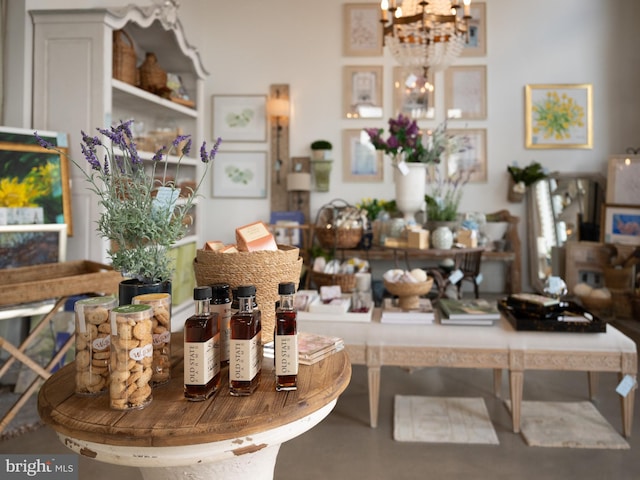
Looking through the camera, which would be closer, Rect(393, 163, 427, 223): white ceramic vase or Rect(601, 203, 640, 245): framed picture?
Rect(393, 163, 427, 223): white ceramic vase

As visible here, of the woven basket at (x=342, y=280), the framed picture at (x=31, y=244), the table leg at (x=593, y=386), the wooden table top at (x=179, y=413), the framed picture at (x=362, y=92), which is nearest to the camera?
the wooden table top at (x=179, y=413)

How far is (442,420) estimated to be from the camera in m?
2.81

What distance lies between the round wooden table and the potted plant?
541 centimetres

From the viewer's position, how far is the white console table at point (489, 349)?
8.53 feet

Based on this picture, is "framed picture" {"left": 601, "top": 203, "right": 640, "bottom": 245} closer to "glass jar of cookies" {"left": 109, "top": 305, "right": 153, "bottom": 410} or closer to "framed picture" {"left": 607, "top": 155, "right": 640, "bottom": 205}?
"framed picture" {"left": 607, "top": 155, "right": 640, "bottom": 205}

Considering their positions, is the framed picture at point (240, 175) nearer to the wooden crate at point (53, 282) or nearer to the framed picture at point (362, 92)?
the framed picture at point (362, 92)

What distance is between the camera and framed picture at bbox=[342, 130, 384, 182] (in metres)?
6.34

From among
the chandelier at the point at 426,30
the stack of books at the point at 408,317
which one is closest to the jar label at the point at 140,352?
the stack of books at the point at 408,317

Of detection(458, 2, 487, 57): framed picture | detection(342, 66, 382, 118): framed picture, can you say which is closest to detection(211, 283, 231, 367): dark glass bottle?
detection(342, 66, 382, 118): framed picture

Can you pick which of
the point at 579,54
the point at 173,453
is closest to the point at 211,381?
the point at 173,453

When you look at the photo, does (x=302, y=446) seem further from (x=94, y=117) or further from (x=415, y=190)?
(x=94, y=117)

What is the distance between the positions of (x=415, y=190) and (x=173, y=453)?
281cm

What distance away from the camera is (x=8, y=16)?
3355 millimetres

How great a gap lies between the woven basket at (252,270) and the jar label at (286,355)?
22 cm
